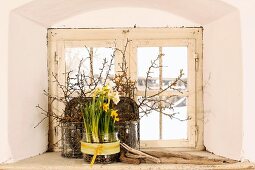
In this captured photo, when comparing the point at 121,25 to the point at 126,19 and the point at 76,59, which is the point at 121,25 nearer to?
the point at 126,19

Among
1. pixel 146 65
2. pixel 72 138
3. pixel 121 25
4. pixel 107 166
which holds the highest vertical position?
pixel 121 25

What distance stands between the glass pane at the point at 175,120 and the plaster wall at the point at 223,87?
135 mm

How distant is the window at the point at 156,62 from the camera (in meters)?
2.31

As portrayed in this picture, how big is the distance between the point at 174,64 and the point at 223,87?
382mm

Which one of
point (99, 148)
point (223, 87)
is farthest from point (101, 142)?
point (223, 87)

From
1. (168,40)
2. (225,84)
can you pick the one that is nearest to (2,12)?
(168,40)

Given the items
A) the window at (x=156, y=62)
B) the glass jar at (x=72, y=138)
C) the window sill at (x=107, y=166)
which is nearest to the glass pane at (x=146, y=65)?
the window at (x=156, y=62)

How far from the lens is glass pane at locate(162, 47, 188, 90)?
234cm

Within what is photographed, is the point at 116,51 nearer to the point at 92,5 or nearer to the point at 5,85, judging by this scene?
the point at 92,5

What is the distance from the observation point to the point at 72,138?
83.0 inches

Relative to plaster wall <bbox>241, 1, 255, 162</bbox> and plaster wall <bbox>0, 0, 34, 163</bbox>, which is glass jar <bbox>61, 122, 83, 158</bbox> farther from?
plaster wall <bbox>241, 1, 255, 162</bbox>

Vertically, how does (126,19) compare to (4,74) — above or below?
above

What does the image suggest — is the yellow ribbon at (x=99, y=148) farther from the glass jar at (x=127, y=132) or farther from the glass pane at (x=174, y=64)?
the glass pane at (x=174, y=64)

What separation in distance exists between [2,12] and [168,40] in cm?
97
